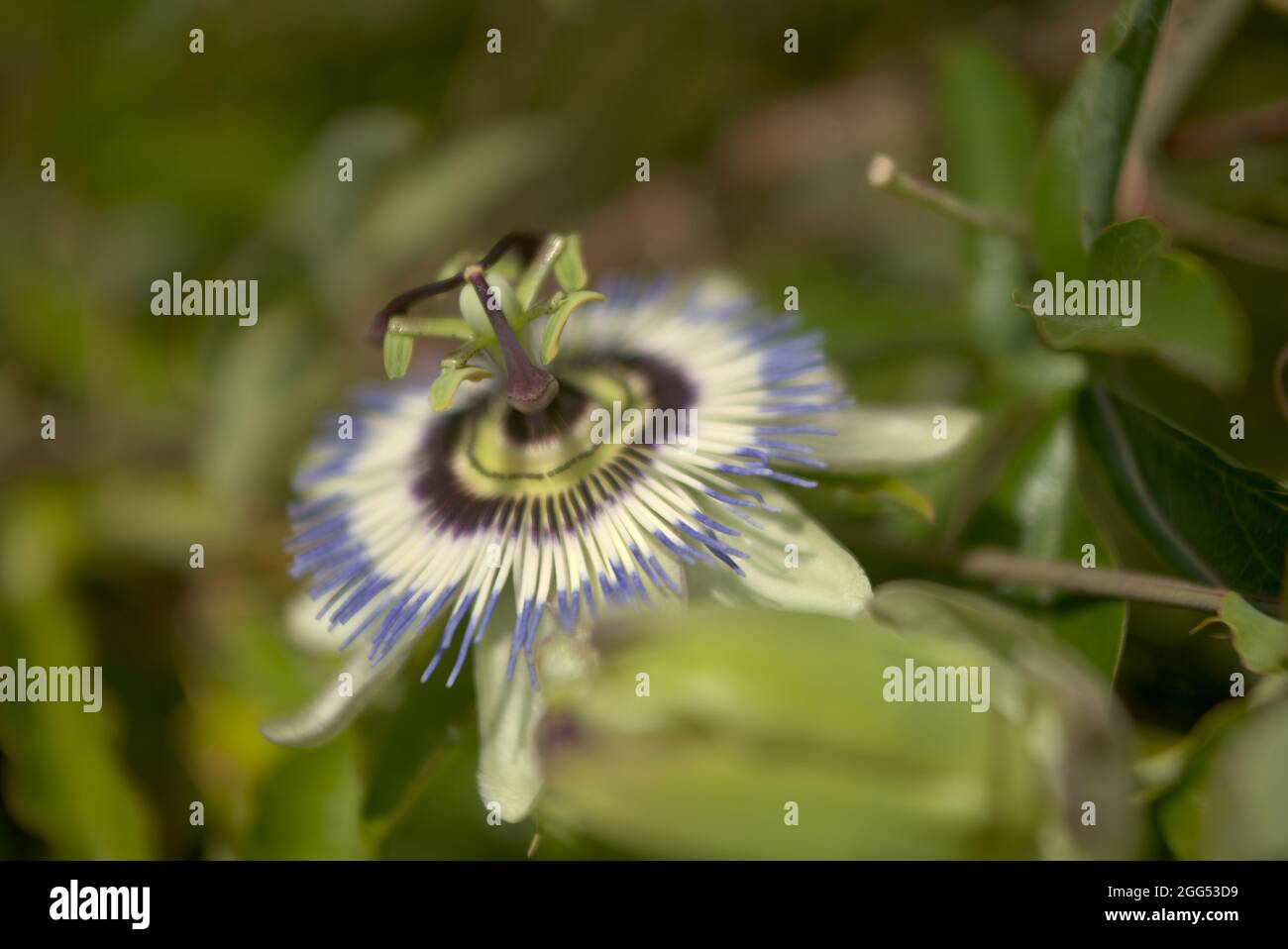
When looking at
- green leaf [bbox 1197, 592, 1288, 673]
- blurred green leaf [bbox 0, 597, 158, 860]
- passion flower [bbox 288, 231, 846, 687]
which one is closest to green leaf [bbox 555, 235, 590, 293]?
passion flower [bbox 288, 231, 846, 687]

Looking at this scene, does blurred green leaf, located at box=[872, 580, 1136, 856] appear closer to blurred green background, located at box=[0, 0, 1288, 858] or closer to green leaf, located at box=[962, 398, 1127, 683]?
blurred green background, located at box=[0, 0, 1288, 858]

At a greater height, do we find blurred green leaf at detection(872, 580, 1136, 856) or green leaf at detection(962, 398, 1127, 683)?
green leaf at detection(962, 398, 1127, 683)

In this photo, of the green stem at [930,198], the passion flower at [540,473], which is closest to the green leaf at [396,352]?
the passion flower at [540,473]

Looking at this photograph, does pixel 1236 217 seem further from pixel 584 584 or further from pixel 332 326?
pixel 332 326
